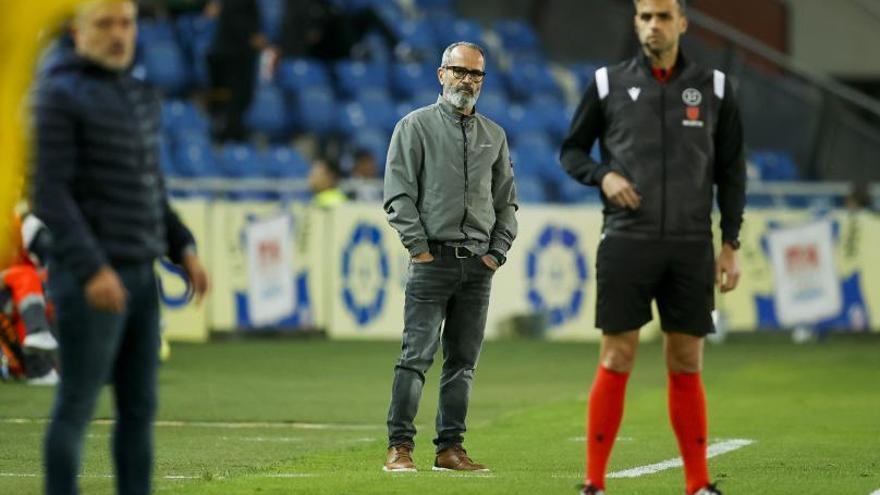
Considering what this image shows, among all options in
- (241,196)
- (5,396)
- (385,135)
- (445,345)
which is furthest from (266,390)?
(385,135)

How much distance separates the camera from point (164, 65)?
26281 mm

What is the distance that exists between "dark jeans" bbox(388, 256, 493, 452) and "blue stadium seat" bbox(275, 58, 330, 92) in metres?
17.0

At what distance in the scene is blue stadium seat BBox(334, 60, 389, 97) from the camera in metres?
27.4

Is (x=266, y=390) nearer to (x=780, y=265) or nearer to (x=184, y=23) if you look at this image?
(x=780, y=265)

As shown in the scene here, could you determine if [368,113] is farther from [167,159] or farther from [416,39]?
[167,159]

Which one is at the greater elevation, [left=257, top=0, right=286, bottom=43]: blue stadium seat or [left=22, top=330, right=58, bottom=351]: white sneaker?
[left=257, top=0, right=286, bottom=43]: blue stadium seat

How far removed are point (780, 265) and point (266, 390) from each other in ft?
28.7

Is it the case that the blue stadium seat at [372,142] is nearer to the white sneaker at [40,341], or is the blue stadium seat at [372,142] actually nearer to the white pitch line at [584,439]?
the white sneaker at [40,341]

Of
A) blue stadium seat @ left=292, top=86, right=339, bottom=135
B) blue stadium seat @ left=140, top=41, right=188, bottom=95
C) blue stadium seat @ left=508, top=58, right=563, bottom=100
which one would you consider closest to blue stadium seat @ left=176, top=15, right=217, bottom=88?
blue stadium seat @ left=140, top=41, right=188, bottom=95

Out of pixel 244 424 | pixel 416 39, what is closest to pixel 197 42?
pixel 416 39

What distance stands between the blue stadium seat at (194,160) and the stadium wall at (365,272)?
2.34 m

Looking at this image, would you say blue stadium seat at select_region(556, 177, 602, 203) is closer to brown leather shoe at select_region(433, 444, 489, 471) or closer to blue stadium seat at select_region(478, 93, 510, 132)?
blue stadium seat at select_region(478, 93, 510, 132)

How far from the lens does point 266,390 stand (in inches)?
621

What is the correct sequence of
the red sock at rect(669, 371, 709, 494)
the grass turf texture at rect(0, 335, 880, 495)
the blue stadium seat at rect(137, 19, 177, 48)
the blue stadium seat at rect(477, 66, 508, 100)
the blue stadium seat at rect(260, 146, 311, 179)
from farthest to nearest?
the blue stadium seat at rect(477, 66, 508, 100)
the blue stadium seat at rect(137, 19, 177, 48)
the blue stadium seat at rect(260, 146, 311, 179)
the grass turf texture at rect(0, 335, 880, 495)
the red sock at rect(669, 371, 709, 494)
